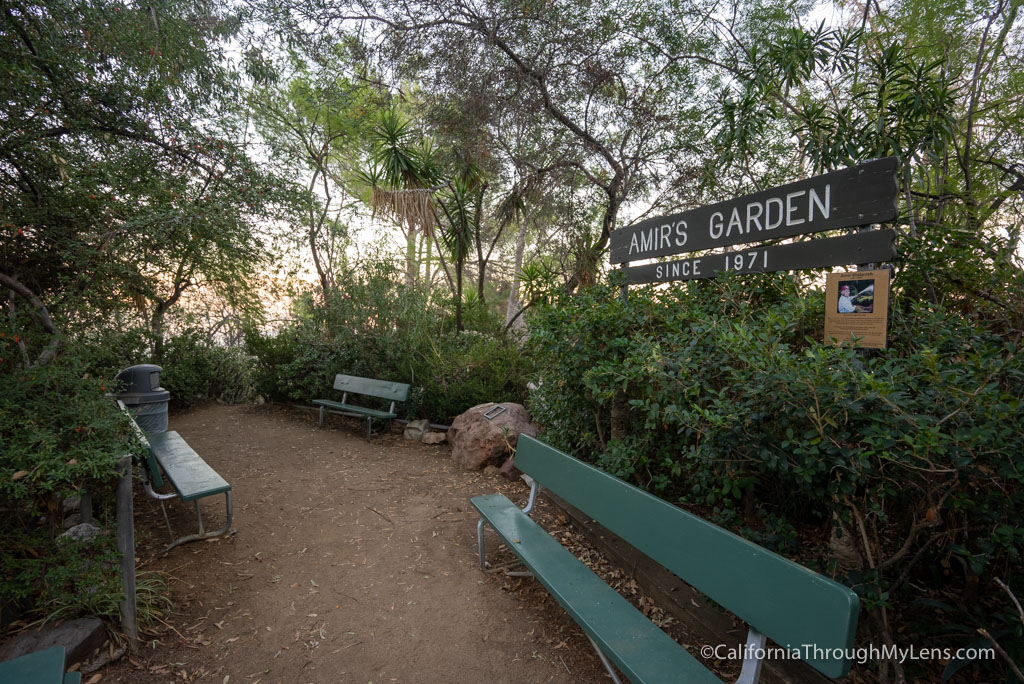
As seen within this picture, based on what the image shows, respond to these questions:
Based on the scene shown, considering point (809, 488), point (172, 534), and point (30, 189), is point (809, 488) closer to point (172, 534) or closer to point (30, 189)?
point (172, 534)

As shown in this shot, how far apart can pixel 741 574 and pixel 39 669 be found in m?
2.36

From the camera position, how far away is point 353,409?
20.3 ft

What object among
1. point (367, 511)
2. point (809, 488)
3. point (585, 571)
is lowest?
point (367, 511)

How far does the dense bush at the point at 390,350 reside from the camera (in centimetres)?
620

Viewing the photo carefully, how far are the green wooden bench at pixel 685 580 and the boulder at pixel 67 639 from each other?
6.44 feet

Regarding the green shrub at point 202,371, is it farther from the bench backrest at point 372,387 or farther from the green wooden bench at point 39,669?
the green wooden bench at point 39,669

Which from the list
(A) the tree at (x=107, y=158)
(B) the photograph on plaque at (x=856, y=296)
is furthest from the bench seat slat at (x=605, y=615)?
(A) the tree at (x=107, y=158)

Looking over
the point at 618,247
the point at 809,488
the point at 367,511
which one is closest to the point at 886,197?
the point at 809,488

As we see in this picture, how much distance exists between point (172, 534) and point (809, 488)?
3964 mm

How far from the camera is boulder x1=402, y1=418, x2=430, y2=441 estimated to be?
19.9ft

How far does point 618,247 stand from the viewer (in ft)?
11.5

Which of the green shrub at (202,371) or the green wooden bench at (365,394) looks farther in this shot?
the green shrub at (202,371)

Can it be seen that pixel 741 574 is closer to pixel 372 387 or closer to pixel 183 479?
pixel 183 479

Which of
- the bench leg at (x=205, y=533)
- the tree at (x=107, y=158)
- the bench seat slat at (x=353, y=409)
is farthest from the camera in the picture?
the bench seat slat at (x=353, y=409)
